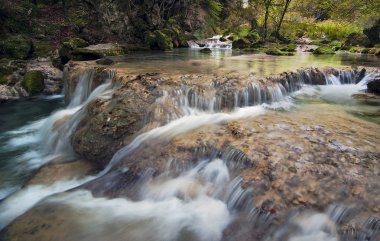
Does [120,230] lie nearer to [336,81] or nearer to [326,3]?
[336,81]

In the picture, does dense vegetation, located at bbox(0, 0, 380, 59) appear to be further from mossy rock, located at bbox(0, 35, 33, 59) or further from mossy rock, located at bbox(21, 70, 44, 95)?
mossy rock, located at bbox(21, 70, 44, 95)

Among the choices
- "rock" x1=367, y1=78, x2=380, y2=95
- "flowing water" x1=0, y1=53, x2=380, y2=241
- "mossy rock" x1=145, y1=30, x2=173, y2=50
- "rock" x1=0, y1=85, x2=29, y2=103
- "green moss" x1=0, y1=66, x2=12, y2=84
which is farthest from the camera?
"mossy rock" x1=145, y1=30, x2=173, y2=50

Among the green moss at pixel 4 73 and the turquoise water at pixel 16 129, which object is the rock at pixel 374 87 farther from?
the green moss at pixel 4 73

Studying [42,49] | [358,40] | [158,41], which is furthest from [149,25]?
[358,40]

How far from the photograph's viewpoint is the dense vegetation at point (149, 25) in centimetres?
1877

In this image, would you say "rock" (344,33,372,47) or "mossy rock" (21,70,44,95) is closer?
"mossy rock" (21,70,44,95)

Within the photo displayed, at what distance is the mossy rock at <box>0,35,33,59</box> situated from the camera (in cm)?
1519

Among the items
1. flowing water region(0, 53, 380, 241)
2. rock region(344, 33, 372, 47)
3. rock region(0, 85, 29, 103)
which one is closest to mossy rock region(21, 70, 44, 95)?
rock region(0, 85, 29, 103)

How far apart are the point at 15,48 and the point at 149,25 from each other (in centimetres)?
1280

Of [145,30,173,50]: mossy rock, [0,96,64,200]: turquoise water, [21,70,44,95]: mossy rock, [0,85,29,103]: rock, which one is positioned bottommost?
[0,96,64,200]: turquoise water

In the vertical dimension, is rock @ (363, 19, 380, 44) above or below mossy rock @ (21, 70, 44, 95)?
above

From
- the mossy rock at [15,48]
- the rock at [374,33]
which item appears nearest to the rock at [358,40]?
the rock at [374,33]

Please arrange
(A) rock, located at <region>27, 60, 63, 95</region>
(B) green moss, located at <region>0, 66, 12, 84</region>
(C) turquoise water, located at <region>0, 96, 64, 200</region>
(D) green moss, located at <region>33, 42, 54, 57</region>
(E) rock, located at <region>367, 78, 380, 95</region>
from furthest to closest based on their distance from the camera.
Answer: (D) green moss, located at <region>33, 42, 54, 57</region>, (A) rock, located at <region>27, 60, 63, 95</region>, (B) green moss, located at <region>0, 66, 12, 84</region>, (E) rock, located at <region>367, 78, 380, 95</region>, (C) turquoise water, located at <region>0, 96, 64, 200</region>

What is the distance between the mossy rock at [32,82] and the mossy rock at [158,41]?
435 inches
